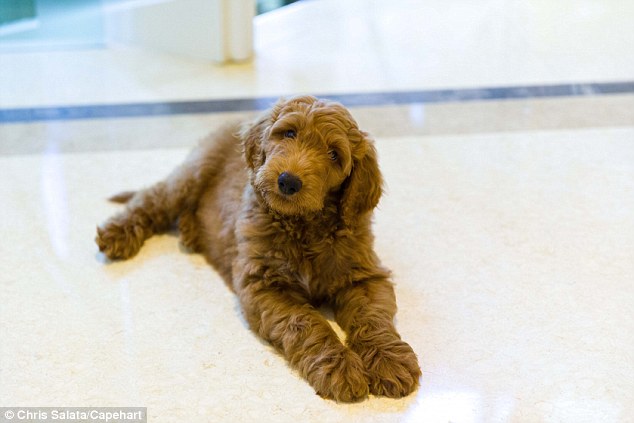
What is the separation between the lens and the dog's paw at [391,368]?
223 centimetres

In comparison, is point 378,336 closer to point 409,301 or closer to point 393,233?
point 409,301

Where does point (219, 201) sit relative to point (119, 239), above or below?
above

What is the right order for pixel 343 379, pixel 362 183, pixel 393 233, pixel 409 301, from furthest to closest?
pixel 393 233, pixel 409 301, pixel 362 183, pixel 343 379

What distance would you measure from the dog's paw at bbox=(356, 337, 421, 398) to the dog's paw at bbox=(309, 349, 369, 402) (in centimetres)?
3

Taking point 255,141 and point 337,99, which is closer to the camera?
point 255,141

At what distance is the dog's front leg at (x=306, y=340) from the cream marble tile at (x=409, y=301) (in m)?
0.05

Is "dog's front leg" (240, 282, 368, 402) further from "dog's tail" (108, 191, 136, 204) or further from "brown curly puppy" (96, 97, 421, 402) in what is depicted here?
"dog's tail" (108, 191, 136, 204)

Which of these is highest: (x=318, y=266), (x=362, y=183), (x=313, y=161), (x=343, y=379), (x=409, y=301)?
(x=313, y=161)

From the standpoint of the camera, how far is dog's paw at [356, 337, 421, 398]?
223 cm

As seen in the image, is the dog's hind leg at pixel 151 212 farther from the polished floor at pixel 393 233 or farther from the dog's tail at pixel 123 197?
the dog's tail at pixel 123 197

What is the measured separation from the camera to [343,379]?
2188mm

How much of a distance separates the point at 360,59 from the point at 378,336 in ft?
11.4

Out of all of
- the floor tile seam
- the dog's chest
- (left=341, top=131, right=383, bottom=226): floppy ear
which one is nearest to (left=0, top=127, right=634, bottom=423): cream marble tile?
the dog's chest

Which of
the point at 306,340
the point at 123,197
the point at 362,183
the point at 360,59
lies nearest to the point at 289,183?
the point at 362,183
